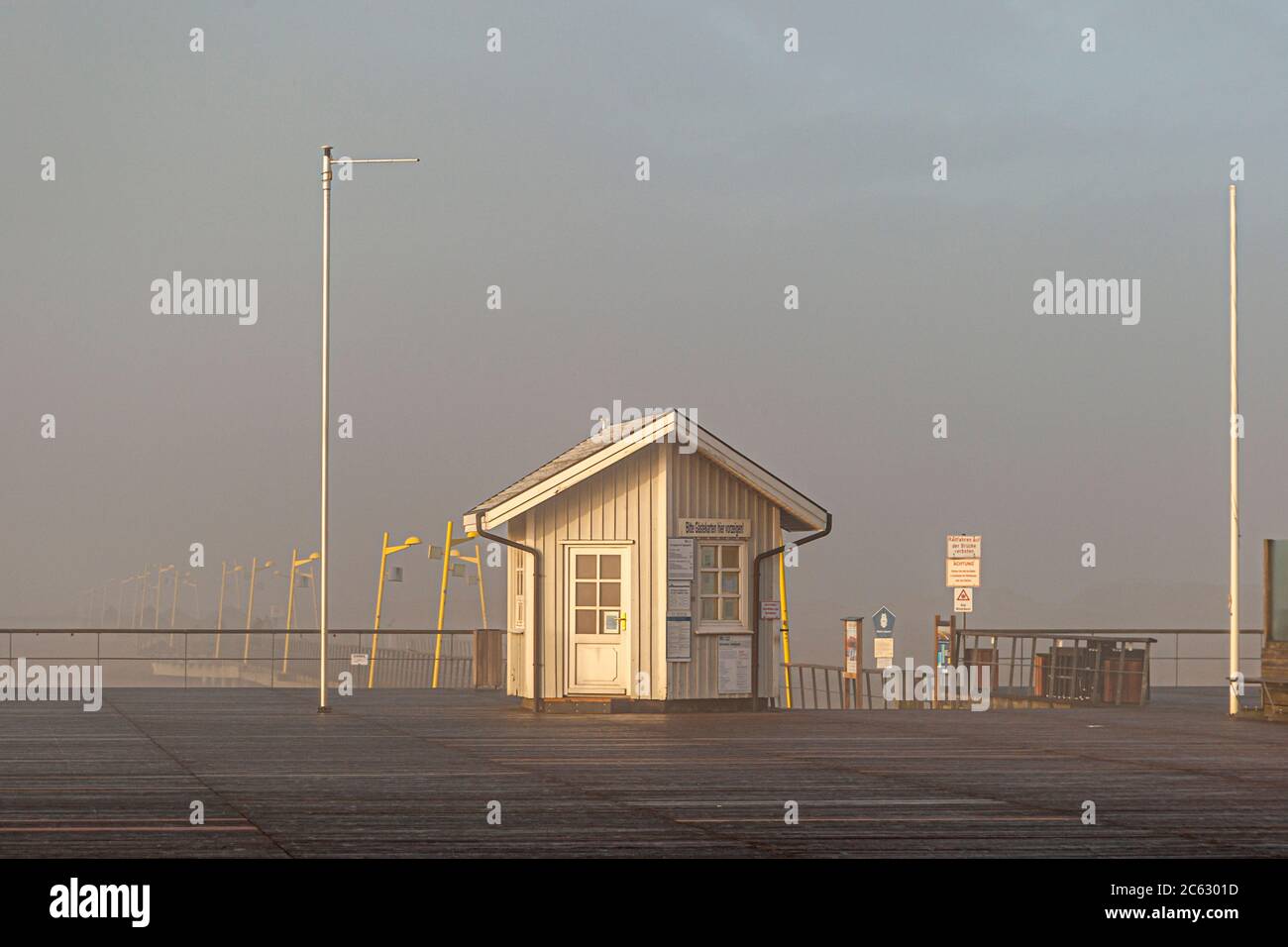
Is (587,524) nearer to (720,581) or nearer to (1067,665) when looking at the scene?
(720,581)

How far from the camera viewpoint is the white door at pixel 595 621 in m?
27.0

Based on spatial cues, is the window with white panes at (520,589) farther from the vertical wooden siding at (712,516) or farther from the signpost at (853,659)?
the signpost at (853,659)

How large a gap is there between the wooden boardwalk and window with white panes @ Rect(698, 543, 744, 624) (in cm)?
174

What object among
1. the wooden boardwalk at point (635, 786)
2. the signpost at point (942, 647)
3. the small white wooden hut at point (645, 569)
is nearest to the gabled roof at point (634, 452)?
the small white wooden hut at point (645, 569)

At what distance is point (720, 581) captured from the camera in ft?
89.5

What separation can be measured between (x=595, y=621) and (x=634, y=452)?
8.75ft

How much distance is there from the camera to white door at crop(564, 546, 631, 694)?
27.0m

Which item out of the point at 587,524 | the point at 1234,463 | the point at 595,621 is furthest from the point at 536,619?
the point at 1234,463

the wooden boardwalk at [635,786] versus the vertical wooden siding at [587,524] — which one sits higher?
the vertical wooden siding at [587,524]

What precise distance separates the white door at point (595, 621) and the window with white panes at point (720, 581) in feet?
4.19

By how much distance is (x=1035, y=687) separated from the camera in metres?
35.9

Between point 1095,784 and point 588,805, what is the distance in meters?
5.13
